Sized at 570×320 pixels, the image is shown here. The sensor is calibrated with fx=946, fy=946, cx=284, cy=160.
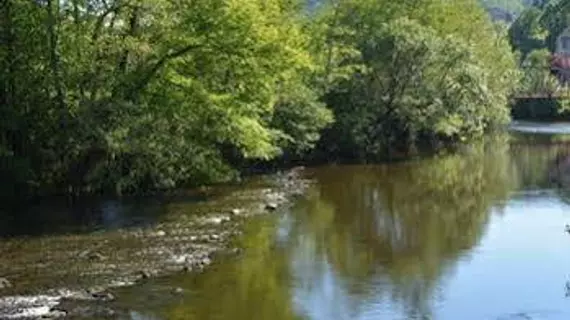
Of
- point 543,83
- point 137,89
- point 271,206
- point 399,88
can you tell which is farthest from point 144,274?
point 543,83

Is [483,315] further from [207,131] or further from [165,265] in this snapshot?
[207,131]

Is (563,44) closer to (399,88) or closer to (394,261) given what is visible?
(399,88)

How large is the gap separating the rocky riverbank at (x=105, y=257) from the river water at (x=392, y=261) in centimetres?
72

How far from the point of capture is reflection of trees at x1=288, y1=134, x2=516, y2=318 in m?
25.0

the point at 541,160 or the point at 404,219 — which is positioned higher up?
the point at 541,160

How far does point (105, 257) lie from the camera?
87.5 feet

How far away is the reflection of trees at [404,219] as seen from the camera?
25.0m

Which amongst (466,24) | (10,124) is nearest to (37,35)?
(10,124)

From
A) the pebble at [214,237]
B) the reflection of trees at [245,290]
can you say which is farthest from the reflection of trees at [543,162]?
the reflection of trees at [245,290]

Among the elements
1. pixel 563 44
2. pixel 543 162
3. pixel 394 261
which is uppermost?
pixel 563 44

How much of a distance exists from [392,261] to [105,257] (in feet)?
26.6

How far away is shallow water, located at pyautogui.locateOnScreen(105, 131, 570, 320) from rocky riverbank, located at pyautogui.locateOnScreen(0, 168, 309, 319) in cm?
83

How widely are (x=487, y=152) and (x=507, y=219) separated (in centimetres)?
2944

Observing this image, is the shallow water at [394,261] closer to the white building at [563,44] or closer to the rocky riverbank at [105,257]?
the rocky riverbank at [105,257]
